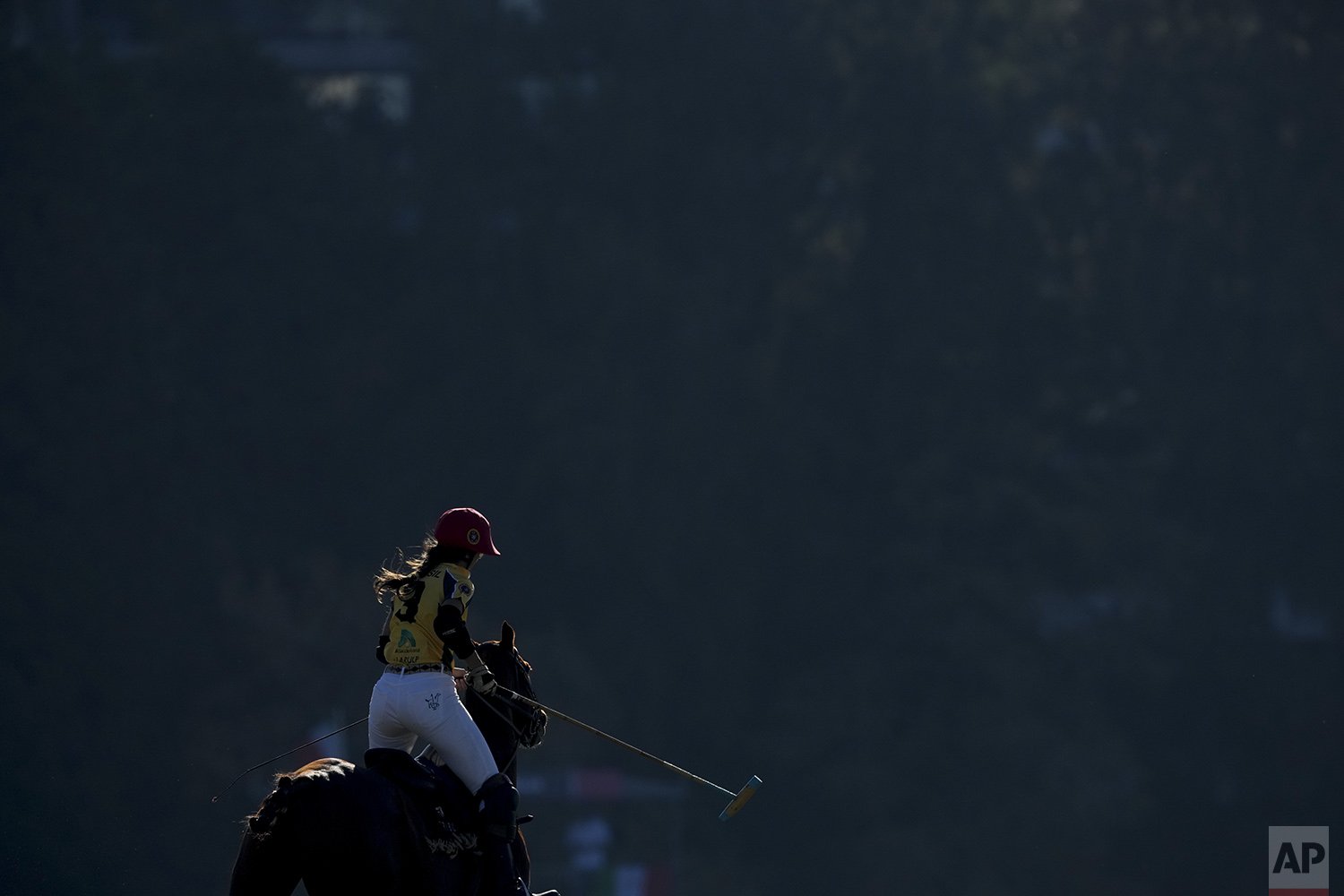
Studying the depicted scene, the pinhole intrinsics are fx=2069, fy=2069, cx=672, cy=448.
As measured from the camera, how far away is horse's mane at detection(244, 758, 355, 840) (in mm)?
7652

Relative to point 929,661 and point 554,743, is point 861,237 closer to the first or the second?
point 929,661

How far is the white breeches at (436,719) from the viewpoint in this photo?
27.4 feet

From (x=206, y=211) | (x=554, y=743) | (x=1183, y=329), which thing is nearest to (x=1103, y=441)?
(x=1183, y=329)

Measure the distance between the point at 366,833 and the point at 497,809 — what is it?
66cm

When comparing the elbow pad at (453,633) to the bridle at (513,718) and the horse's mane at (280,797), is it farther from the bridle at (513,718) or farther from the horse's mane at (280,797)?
the horse's mane at (280,797)

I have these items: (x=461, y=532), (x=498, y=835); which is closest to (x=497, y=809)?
(x=498, y=835)

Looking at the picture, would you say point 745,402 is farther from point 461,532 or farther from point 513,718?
point 461,532

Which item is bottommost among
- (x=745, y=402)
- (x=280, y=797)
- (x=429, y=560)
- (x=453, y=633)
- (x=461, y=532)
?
(x=280, y=797)

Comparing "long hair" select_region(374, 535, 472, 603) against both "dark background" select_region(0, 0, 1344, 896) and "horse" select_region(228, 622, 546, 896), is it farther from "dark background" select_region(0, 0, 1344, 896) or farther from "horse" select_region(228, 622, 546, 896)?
"dark background" select_region(0, 0, 1344, 896)

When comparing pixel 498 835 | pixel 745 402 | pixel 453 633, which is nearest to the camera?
pixel 453 633

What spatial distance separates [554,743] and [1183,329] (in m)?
14.6

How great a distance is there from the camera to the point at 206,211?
35281mm

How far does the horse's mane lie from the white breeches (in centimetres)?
55

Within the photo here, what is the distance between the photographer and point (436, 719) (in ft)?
27.4
